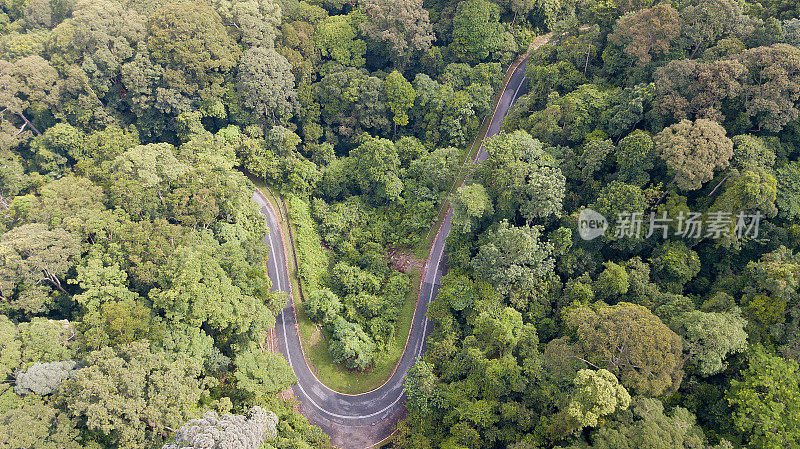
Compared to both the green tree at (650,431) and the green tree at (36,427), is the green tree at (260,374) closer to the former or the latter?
the green tree at (36,427)

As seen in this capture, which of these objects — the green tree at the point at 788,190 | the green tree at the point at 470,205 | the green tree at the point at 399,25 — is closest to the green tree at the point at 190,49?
the green tree at the point at 399,25

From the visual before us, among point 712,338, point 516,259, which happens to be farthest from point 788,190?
point 516,259

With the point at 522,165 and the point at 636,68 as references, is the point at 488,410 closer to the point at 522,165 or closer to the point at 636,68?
the point at 522,165

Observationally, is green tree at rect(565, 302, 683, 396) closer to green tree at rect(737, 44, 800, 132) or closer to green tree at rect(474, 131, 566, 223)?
green tree at rect(474, 131, 566, 223)

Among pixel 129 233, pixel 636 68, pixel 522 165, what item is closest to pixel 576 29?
pixel 636 68

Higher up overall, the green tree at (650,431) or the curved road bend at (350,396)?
the green tree at (650,431)

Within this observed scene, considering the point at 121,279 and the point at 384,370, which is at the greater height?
the point at 121,279

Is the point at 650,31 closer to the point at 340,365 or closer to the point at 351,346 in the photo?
the point at 351,346
